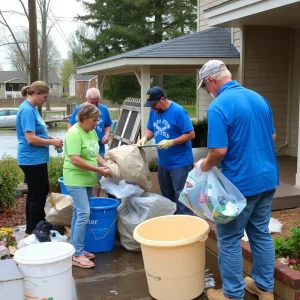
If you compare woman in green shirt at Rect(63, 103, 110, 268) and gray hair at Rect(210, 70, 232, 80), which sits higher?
gray hair at Rect(210, 70, 232, 80)

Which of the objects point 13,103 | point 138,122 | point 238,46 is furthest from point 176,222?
point 13,103

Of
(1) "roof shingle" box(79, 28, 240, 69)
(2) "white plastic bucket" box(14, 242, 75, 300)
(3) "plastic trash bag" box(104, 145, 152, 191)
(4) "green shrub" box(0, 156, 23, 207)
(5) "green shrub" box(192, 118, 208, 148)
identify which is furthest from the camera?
(5) "green shrub" box(192, 118, 208, 148)

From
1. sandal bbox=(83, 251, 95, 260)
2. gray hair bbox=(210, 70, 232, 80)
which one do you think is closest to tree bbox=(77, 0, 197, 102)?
sandal bbox=(83, 251, 95, 260)

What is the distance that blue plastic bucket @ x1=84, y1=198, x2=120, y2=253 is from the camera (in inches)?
178

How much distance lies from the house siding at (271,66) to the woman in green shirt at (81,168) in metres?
5.26

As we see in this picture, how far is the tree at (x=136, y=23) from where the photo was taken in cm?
2322

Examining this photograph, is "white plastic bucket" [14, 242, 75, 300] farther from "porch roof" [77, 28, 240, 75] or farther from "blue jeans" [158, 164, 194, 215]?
"porch roof" [77, 28, 240, 75]

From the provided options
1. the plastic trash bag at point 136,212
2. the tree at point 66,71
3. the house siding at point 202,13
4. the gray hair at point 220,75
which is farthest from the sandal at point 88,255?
the tree at point 66,71

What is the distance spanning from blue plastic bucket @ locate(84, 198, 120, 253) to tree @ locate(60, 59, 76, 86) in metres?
68.6

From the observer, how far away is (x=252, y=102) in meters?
3.10

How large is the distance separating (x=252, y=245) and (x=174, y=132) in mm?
1693

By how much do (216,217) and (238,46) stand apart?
21.4ft

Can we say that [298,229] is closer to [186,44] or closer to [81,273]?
[81,273]

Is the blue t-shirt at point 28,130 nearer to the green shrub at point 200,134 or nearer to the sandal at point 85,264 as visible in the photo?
the sandal at point 85,264
